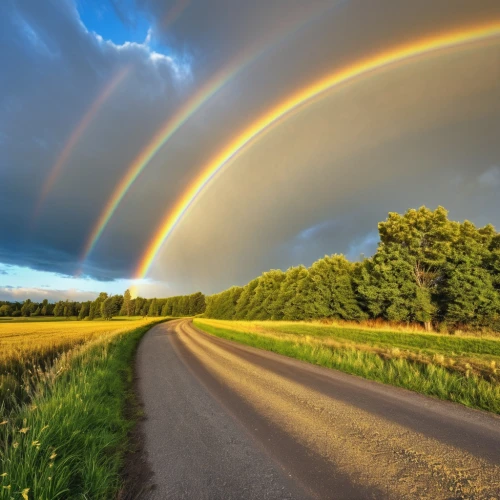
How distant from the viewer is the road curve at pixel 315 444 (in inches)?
145

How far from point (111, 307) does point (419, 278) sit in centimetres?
13896

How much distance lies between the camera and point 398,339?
2058 centimetres

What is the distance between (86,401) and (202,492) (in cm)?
357

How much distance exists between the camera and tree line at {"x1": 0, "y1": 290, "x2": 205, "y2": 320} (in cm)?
13950

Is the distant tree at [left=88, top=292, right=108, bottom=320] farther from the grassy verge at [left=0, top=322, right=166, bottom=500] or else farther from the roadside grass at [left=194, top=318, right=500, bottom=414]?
the grassy verge at [left=0, top=322, right=166, bottom=500]

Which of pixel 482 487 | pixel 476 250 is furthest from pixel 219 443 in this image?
pixel 476 250

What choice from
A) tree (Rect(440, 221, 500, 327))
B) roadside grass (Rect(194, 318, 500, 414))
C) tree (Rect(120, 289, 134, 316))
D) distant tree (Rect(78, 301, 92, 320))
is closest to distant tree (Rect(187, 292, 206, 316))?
tree (Rect(120, 289, 134, 316))

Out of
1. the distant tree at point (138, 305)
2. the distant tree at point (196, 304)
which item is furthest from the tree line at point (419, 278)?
the distant tree at point (138, 305)

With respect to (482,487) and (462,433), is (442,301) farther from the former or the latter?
(482,487)

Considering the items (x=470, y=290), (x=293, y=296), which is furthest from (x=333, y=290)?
(x=470, y=290)

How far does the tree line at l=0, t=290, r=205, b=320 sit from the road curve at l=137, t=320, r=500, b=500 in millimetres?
142811

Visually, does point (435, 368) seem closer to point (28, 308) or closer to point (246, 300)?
point (246, 300)

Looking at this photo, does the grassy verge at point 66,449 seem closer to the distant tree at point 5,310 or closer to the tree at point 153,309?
the tree at point 153,309

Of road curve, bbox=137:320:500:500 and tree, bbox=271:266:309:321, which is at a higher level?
tree, bbox=271:266:309:321
